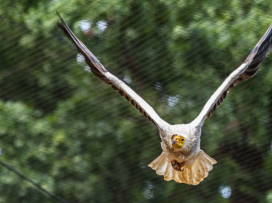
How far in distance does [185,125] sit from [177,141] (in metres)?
0.16

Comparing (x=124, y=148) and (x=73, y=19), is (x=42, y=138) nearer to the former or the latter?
(x=124, y=148)

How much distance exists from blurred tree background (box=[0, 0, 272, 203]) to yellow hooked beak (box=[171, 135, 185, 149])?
2.29 ft

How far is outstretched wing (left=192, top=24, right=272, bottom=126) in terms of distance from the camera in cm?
210

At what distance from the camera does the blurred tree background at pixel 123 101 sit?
8.98ft

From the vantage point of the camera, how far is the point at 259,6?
2670 millimetres

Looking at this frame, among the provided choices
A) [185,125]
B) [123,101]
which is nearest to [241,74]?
[185,125]

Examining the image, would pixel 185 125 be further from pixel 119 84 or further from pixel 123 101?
pixel 123 101

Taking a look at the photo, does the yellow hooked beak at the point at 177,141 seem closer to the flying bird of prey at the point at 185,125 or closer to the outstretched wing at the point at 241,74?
the flying bird of prey at the point at 185,125

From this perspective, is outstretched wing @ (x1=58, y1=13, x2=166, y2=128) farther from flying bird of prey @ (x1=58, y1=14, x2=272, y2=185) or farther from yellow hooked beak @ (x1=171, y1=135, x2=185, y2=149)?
yellow hooked beak @ (x1=171, y1=135, x2=185, y2=149)

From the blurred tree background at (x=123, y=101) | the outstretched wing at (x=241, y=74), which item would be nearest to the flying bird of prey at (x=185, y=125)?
the outstretched wing at (x=241, y=74)

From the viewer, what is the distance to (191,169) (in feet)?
8.02

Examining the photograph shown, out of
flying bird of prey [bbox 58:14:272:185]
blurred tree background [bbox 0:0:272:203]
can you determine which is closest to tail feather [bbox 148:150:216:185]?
flying bird of prey [bbox 58:14:272:185]

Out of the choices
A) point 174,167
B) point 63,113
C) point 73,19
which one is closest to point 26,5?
point 73,19

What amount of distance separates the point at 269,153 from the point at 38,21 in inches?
81.1
